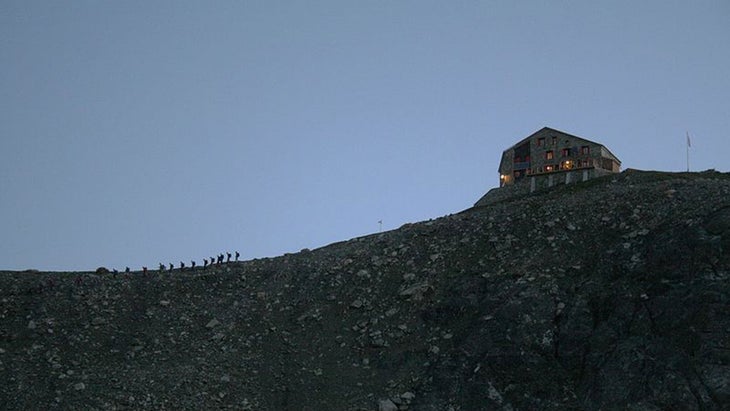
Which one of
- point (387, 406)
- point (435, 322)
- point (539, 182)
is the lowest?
point (387, 406)


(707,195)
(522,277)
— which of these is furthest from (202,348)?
(707,195)

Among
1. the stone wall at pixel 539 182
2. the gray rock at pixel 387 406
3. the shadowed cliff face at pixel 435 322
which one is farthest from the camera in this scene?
the stone wall at pixel 539 182

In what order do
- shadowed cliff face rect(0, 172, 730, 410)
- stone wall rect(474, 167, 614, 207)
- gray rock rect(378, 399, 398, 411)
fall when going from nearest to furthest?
shadowed cliff face rect(0, 172, 730, 410)
gray rock rect(378, 399, 398, 411)
stone wall rect(474, 167, 614, 207)

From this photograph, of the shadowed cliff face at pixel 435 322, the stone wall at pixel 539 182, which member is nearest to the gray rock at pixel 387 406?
the shadowed cliff face at pixel 435 322

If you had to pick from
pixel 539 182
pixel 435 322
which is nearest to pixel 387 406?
pixel 435 322

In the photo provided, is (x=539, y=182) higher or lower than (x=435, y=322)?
higher

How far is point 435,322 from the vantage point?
41594 millimetres

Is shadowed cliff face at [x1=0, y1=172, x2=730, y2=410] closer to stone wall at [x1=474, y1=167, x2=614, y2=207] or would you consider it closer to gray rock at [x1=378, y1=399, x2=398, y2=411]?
gray rock at [x1=378, y1=399, x2=398, y2=411]

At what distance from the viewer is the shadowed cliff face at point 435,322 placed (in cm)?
3334

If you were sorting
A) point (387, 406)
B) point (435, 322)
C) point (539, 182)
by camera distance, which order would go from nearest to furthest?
point (387, 406), point (435, 322), point (539, 182)

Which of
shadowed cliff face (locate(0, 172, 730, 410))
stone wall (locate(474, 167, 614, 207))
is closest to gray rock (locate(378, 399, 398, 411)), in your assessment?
shadowed cliff face (locate(0, 172, 730, 410))

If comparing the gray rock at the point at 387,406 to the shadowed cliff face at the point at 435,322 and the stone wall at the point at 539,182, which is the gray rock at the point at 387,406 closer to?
the shadowed cliff face at the point at 435,322

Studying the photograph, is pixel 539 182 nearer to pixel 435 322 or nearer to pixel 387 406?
pixel 435 322

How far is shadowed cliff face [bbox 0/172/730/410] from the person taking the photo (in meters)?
33.3
